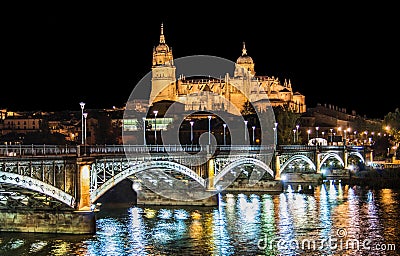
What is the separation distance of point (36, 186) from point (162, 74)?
440 feet

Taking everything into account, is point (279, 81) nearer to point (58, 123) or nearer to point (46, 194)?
point (58, 123)

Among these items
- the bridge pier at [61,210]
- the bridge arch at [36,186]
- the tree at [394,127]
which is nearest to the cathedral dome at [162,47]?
the tree at [394,127]

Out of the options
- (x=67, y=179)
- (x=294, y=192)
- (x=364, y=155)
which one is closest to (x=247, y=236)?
(x=67, y=179)

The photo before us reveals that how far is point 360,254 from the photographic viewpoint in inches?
1497

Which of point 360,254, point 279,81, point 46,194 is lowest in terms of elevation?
point 360,254

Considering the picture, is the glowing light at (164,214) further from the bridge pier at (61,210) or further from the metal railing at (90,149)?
the bridge pier at (61,210)

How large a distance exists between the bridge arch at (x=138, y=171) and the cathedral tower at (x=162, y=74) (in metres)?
112

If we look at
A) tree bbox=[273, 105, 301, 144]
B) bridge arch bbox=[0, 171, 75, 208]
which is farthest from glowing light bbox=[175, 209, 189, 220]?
tree bbox=[273, 105, 301, 144]

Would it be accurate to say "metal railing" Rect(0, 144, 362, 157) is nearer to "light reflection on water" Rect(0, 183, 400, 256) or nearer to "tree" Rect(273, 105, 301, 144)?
"light reflection on water" Rect(0, 183, 400, 256)

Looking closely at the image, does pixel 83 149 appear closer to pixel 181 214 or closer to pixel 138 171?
pixel 138 171

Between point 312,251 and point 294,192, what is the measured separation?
3555 cm

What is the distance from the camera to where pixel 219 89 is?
17912cm

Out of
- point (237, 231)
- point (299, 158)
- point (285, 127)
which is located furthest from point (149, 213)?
point (285, 127)

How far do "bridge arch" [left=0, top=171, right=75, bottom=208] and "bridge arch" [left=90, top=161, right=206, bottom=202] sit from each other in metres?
2.12
